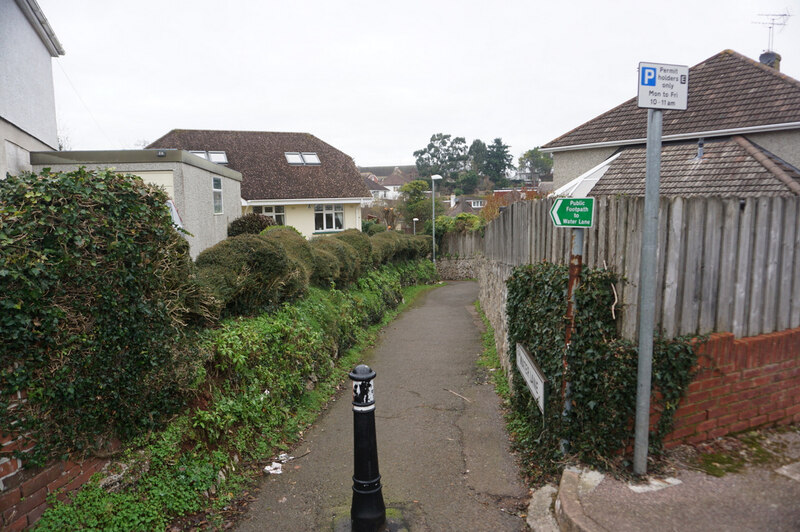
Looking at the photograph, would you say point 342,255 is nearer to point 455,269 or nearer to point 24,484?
point 24,484

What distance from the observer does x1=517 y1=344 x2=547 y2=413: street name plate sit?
446 cm

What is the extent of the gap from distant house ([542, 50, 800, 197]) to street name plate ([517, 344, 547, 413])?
265 inches

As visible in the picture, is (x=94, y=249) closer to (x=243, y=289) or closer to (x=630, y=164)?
(x=243, y=289)

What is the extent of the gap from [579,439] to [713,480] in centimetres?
94

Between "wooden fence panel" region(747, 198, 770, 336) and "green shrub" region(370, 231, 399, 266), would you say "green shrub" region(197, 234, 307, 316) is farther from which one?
"green shrub" region(370, 231, 399, 266)

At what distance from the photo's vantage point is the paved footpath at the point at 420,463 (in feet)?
13.5

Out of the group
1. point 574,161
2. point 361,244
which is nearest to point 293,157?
point 361,244

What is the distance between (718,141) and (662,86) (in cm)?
1032

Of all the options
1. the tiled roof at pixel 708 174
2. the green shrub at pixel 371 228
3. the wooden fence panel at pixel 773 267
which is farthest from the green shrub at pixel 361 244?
the green shrub at pixel 371 228

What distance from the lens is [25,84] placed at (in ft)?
35.7

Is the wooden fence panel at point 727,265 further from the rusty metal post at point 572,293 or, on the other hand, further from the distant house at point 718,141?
the distant house at point 718,141

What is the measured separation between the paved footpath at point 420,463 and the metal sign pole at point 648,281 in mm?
1259

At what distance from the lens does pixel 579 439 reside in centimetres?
400

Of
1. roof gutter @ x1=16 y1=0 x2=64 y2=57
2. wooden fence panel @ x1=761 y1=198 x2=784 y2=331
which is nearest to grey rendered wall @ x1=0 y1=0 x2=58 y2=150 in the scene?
roof gutter @ x1=16 y1=0 x2=64 y2=57
